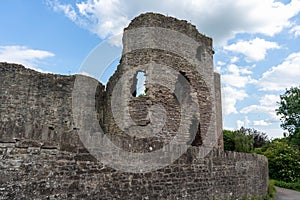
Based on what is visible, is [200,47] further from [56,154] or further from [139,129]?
[56,154]

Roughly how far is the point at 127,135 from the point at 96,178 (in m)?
6.70

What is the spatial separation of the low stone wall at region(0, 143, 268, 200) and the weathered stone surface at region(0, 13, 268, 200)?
0.6 inches

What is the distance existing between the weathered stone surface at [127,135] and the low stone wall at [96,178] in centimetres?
1

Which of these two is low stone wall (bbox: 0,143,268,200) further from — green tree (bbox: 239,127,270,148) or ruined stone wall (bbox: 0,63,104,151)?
green tree (bbox: 239,127,270,148)

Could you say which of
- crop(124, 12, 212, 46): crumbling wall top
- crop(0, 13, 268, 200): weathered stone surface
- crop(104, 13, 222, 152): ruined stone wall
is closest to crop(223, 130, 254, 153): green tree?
crop(0, 13, 268, 200): weathered stone surface

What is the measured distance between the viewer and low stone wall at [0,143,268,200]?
4.30 metres

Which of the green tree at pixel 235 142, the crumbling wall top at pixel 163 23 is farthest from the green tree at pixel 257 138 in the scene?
the crumbling wall top at pixel 163 23

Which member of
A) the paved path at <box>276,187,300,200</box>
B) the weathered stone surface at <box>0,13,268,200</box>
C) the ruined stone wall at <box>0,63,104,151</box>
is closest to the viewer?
the weathered stone surface at <box>0,13,268,200</box>

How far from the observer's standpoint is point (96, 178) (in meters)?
5.22

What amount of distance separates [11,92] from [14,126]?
327 inches

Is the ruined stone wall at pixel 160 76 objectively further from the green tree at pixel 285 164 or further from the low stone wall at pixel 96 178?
the green tree at pixel 285 164

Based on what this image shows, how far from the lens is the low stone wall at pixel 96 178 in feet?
14.1

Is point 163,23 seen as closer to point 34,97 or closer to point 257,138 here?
point 34,97

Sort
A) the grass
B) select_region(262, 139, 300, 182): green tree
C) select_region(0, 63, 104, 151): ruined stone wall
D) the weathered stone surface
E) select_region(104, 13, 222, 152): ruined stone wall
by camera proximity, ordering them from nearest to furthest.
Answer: the weathered stone surface
select_region(0, 63, 104, 151): ruined stone wall
select_region(104, 13, 222, 152): ruined stone wall
the grass
select_region(262, 139, 300, 182): green tree
